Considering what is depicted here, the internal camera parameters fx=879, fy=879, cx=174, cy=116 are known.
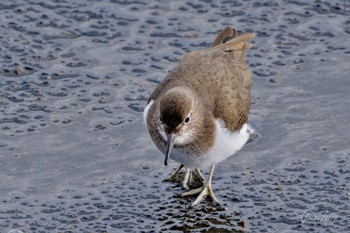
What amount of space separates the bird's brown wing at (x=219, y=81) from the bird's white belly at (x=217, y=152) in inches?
3.2

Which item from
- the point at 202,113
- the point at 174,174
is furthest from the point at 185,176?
the point at 202,113

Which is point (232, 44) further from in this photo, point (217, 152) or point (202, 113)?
point (217, 152)

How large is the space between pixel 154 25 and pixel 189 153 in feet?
9.24

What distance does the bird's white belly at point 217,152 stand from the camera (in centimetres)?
704

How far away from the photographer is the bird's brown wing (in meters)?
7.28

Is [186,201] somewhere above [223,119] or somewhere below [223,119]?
below

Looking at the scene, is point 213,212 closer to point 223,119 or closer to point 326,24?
point 223,119

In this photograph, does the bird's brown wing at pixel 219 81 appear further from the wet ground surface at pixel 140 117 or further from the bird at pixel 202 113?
the wet ground surface at pixel 140 117

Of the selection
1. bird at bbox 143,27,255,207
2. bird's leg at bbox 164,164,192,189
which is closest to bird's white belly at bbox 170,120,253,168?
bird at bbox 143,27,255,207

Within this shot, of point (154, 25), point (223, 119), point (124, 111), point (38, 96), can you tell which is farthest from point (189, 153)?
point (154, 25)

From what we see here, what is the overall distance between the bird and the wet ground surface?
36cm

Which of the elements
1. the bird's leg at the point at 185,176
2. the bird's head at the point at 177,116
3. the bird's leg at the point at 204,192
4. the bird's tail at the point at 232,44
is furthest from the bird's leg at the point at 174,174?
the bird's tail at the point at 232,44

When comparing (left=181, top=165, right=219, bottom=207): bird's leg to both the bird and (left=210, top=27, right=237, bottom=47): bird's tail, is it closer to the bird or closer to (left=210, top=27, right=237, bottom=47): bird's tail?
the bird

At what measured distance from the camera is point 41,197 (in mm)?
7164
